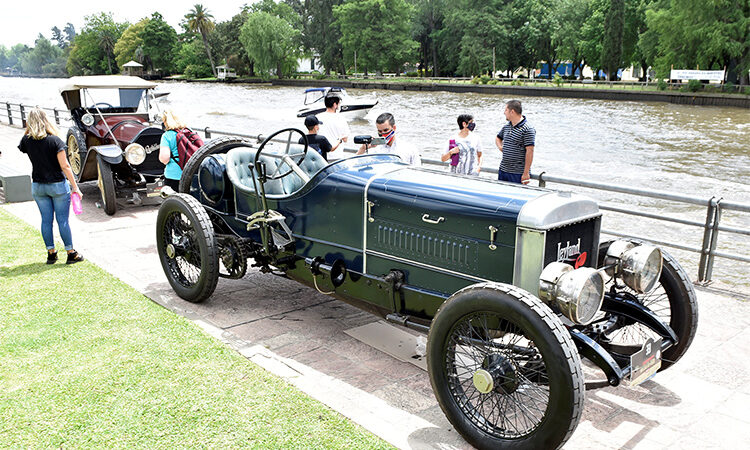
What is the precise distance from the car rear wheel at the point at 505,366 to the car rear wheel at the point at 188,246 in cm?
244

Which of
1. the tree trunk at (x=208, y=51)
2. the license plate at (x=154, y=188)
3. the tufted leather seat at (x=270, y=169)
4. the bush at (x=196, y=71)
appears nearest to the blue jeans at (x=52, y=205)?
the tufted leather seat at (x=270, y=169)

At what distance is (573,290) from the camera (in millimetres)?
3201

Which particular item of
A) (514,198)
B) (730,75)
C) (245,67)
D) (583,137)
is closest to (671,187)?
(583,137)

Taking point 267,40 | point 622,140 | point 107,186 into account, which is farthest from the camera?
point 267,40

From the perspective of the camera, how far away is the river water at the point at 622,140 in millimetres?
12913

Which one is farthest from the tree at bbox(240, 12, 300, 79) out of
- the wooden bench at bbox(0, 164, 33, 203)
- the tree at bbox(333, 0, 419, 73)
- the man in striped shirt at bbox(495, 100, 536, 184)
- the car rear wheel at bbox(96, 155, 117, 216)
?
the man in striped shirt at bbox(495, 100, 536, 184)

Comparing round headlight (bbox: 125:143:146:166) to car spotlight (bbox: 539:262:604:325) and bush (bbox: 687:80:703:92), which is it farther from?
bush (bbox: 687:80:703:92)

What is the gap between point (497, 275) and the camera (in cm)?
366

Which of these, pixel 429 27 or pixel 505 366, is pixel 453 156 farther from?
pixel 429 27

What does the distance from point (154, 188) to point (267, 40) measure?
75.0 metres

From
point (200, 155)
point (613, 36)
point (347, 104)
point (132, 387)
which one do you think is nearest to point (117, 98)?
point (200, 155)

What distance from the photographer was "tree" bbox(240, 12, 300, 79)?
79.4 meters

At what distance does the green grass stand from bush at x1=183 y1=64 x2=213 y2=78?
10270cm

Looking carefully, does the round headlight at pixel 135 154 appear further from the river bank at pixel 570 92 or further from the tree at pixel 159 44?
the tree at pixel 159 44
